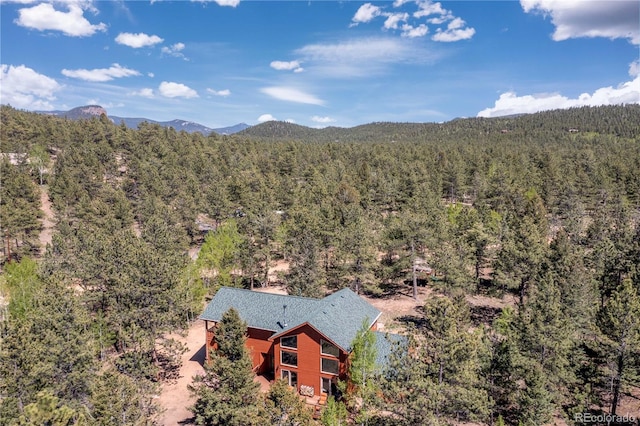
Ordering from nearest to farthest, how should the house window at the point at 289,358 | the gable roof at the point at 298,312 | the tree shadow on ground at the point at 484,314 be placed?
the gable roof at the point at 298,312 < the house window at the point at 289,358 < the tree shadow on ground at the point at 484,314

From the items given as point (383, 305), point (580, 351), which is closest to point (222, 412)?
point (580, 351)

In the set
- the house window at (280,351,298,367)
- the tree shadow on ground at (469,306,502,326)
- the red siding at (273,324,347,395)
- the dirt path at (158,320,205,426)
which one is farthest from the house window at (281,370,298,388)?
the tree shadow on ground at (469,306,502,326)

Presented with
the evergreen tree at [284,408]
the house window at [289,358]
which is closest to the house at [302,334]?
the house window at [289,358]

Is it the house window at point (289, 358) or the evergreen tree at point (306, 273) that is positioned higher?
the evergreen tree at point (306, 273)

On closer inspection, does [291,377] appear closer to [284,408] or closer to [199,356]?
[284,408]

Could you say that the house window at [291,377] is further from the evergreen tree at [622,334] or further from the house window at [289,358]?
the evergreen tree at [622,334]

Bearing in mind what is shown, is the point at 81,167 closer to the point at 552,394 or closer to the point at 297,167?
the point at 297,167

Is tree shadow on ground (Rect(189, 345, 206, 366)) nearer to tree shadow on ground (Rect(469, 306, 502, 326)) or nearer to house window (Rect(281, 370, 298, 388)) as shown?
house window (Rect(281, 370, 298, 388))
